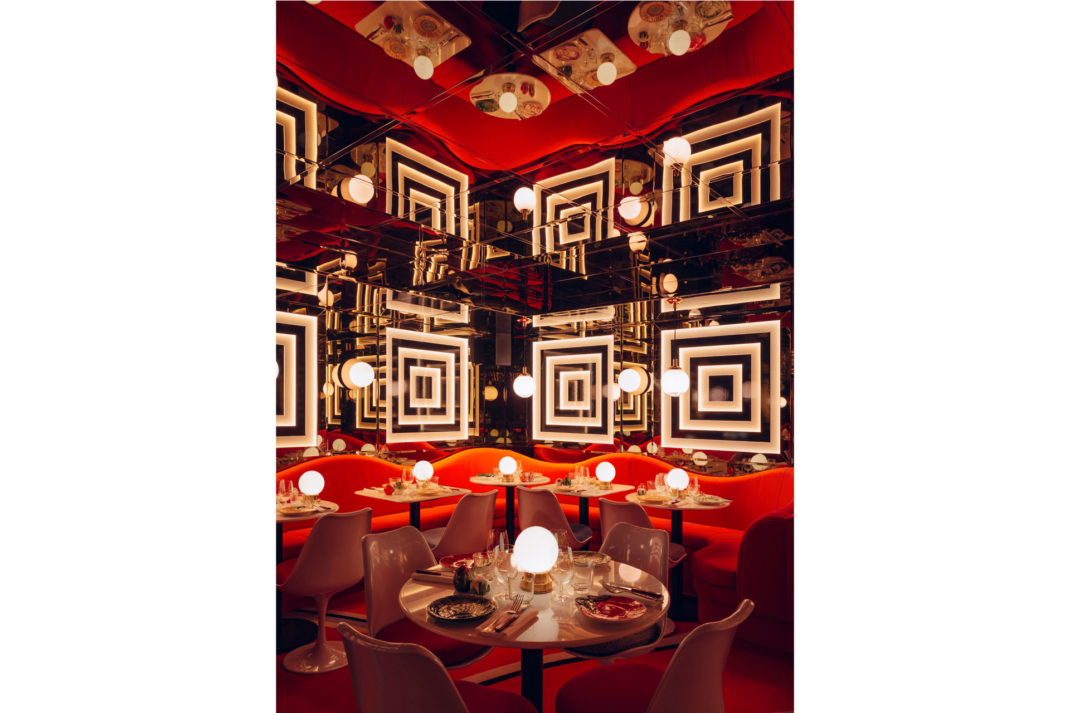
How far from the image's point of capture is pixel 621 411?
6.39m

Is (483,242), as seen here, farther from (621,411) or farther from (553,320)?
(621,411)

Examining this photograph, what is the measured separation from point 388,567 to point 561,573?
3.38 ft

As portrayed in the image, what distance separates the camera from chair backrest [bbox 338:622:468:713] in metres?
1.54

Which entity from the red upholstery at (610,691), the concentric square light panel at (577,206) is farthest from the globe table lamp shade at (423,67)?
the red upholstery at (610,691)

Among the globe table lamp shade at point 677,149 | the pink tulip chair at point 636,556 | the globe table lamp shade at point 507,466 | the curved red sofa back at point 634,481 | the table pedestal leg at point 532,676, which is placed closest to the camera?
the table pedestal leg at point 532,676

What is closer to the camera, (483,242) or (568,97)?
(568,97)

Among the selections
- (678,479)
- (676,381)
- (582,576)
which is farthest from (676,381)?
(582,576)

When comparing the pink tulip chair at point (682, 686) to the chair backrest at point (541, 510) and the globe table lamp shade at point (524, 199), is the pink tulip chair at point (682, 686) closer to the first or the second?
the chair backrest at point (541, 510)

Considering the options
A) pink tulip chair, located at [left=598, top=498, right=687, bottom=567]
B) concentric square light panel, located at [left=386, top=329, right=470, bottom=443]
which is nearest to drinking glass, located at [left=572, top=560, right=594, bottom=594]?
pink tulip chair, located at [left=598, top=498, right=687, bottom=567]

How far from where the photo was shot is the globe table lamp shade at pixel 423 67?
2646 millimetres

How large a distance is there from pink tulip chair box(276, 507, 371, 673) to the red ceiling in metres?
2.63

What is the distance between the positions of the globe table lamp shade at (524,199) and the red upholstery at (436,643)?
10.2 feet
